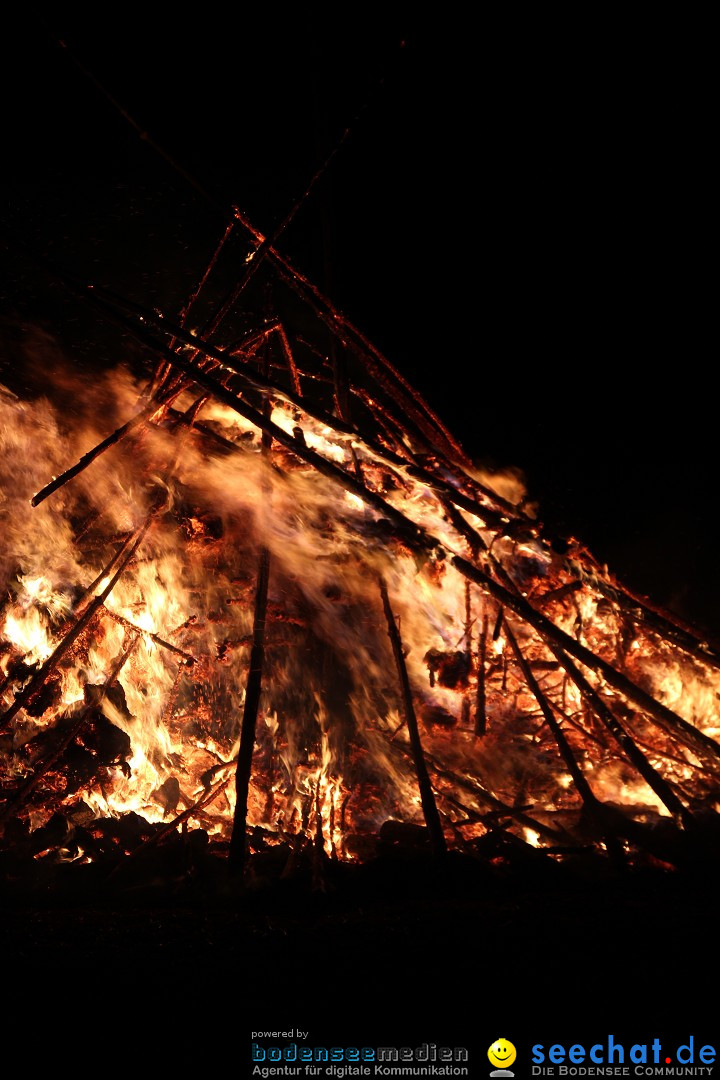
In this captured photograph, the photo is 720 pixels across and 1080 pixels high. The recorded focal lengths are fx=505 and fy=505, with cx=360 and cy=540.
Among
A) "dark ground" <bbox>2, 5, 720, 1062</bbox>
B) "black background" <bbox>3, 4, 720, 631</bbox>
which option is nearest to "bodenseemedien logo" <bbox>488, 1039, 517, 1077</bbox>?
"dark ground" <bbox>2, 5, 720, 1062</bbox>

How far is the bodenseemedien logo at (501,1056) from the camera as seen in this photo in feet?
4.80

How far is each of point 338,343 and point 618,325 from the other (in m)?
3.04

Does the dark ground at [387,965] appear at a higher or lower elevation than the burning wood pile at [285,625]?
lower

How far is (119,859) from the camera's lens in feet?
9.87

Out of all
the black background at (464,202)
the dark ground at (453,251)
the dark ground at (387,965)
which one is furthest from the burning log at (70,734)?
the black background at (464,202)

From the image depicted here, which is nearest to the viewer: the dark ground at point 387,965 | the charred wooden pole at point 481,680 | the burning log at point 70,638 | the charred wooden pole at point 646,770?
the dark ground at point 387,965

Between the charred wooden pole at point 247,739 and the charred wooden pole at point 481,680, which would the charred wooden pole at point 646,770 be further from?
the charred wooden pole at point 247,739

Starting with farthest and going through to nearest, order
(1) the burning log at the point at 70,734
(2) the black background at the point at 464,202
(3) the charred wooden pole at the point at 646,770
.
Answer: (2) the black background at the point at 464,202
(1) the burning log at the point at 70,734
(3) the charred wooden pole at the point at 646,770

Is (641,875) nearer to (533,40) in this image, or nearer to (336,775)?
(336,775)

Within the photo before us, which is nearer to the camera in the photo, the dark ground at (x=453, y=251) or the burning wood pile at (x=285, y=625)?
the dark ground at (x=453, y=251)

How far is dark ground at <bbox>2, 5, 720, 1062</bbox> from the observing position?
2094mm

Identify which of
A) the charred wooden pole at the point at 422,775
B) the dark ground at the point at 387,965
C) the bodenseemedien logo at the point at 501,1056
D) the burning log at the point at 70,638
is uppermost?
the burning log at the point at 70,638

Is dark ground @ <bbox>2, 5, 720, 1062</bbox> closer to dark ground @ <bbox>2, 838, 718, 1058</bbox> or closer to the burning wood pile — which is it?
dark ground @ <bbox>2, 838, 718, 1058</bbox>

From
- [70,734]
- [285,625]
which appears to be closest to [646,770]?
[285,625]
